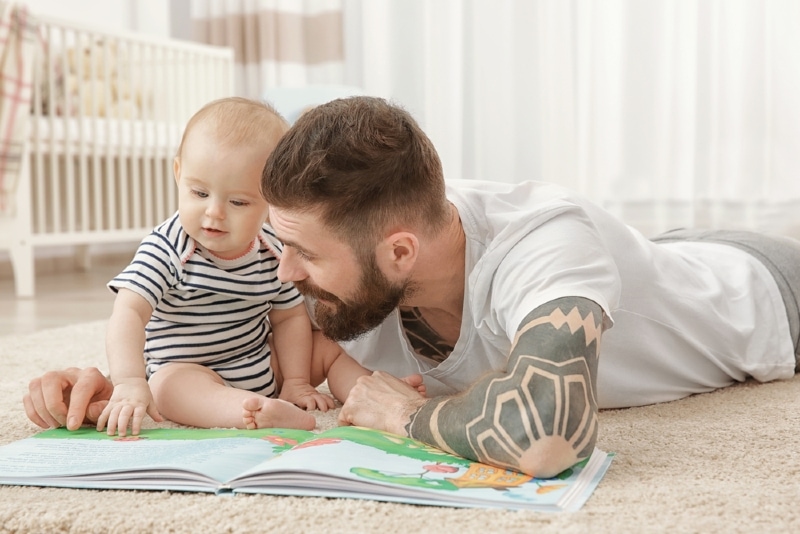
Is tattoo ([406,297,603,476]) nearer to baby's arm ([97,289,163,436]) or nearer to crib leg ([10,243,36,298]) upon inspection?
baby's arm ([97,289,163,436])

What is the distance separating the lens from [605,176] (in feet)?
10.7

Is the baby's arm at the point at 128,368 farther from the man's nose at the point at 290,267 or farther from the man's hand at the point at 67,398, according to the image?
the man's nose at the point at 290,267

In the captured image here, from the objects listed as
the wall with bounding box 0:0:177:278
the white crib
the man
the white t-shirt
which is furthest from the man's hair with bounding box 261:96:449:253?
the wall with bounding box 0:0:177:278

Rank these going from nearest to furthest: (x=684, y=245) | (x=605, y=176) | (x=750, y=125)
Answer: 1. (x=684, y=245)
2. (x=750, y=125)
3. (x=605, y=176)

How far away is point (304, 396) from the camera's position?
120 cm

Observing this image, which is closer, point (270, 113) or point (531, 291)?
point (531, 291)

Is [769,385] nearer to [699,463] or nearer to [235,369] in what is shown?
[699,463]

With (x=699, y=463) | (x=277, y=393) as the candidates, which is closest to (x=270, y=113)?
(x=277, y=393)

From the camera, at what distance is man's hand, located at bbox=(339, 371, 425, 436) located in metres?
0.96

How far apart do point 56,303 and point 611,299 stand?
6.79ft

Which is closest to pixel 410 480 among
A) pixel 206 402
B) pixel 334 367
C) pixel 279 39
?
pixel 206 402

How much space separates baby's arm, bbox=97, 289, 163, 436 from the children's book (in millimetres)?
30

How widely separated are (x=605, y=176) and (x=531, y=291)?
8.17 ft

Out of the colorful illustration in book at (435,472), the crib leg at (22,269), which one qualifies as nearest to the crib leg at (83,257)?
the crib leg at (22,269)
